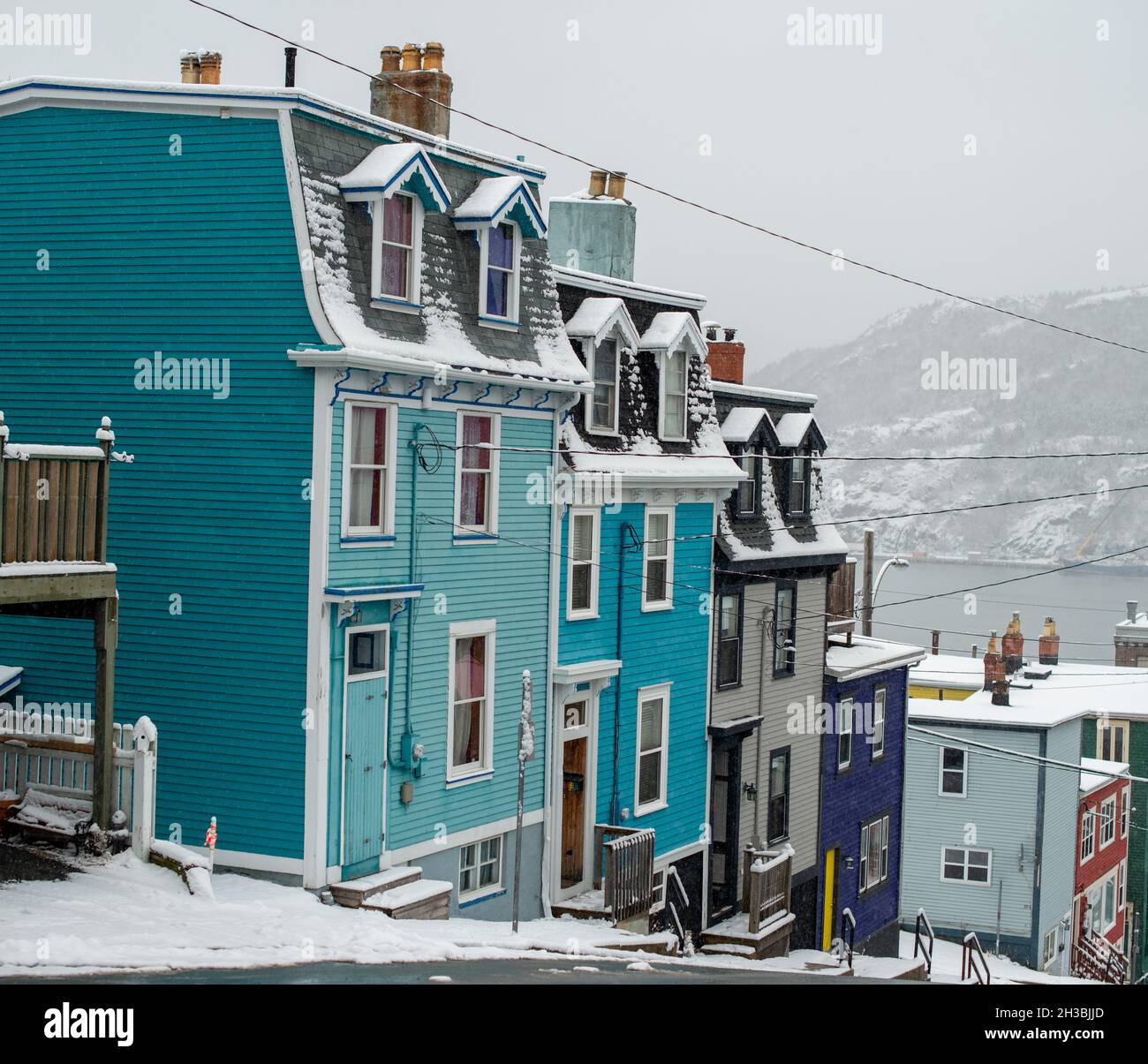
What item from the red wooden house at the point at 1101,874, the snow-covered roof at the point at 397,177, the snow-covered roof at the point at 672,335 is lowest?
the red wooden house at the point at 1101,874

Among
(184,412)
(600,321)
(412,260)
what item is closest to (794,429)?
(600,321)

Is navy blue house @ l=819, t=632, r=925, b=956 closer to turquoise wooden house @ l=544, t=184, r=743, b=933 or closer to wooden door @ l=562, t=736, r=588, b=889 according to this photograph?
turquoise wooden house @ l=544, t=184, r=743, b=933

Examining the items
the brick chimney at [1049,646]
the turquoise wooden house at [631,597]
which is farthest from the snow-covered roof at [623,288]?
the brick chimney at [1049,646]

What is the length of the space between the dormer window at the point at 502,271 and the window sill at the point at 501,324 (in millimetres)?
45

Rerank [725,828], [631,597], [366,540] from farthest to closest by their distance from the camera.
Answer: [725,828] < [631,597] < [366,540]

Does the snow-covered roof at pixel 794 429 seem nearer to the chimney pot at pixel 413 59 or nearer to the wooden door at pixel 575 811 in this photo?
the wooden door at pixel 575 811

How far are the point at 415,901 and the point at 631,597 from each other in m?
8.14

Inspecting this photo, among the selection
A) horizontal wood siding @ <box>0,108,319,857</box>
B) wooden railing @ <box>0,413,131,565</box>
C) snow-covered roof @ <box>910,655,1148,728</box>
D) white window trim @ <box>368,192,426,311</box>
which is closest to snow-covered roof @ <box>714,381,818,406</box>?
white window trim @ <box>368,192,426,311</box>

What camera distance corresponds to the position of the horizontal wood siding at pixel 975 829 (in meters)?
48.5

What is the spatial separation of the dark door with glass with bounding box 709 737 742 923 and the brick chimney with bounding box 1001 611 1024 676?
106 ft

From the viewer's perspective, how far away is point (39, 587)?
15.4 m

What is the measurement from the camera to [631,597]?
2541cm

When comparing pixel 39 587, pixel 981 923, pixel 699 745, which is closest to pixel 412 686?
pixel 39 587

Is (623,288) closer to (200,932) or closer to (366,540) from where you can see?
(366,540)
